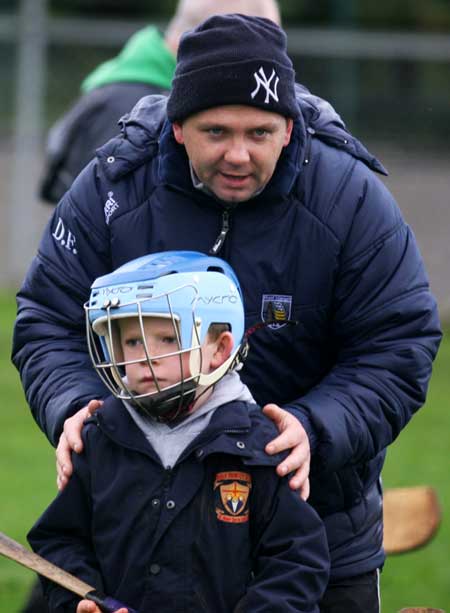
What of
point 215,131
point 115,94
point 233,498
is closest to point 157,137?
point 215,131

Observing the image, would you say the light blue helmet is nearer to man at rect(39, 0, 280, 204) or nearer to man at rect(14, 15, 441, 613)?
man at rect(14, 15, 441, 613)

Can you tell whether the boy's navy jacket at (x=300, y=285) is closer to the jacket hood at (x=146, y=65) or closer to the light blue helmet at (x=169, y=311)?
the light blue helmet at (x=169, y=311)

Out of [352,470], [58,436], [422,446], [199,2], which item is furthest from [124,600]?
[422,446]

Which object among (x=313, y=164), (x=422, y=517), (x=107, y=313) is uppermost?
(x=313, y=164)

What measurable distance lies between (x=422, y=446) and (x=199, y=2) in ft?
15.5

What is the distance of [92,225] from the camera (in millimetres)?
3883

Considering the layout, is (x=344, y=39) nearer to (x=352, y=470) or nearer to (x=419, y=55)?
(x=419, y=55)

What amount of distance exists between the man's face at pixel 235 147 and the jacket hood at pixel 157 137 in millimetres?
190

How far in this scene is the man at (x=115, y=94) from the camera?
20.4 ft

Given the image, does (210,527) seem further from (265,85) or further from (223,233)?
(265,85)

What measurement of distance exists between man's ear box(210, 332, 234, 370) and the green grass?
9.89 ft

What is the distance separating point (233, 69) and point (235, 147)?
0.19m

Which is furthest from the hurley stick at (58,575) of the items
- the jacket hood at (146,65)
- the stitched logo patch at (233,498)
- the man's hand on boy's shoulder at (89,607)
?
the jacket hood at (146,65)

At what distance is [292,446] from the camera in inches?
138
